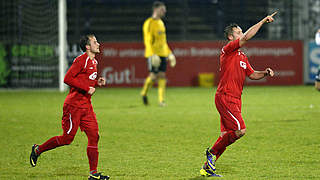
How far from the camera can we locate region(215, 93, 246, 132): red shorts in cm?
613

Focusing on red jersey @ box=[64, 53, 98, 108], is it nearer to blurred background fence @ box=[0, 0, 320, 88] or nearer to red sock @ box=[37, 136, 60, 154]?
red sock @ box=[37, 136, 60, 154]

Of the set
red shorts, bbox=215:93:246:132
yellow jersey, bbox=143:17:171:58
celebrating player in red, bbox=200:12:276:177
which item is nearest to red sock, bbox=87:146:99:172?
celebrating player in red, bbox=200:12:276:177

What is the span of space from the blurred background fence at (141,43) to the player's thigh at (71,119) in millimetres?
13869

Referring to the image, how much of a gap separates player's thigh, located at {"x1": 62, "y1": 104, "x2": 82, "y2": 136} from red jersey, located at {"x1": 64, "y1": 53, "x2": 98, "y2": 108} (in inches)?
2.2

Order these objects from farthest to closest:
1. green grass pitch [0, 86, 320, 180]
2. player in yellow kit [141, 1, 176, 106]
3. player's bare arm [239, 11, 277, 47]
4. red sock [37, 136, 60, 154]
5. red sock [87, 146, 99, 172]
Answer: player in yellow kit [141, 1, 176, 106] → green grass pitch [0, 86, 320, 180] → red sock [37, 136, 60, 154] → red sock [87, 146, 99, 172] → player's bare arm [239, 11, 277, 47]

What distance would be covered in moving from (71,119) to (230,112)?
5.56ft

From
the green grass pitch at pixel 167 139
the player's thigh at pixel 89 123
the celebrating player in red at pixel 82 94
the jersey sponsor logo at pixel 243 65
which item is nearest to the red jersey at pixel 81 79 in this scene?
the celebrating player in red at pixel 82 94

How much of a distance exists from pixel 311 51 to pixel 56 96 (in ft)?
30.9

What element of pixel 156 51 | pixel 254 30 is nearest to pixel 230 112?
pixel 254 30

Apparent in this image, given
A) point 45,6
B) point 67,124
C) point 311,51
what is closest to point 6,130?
point 67,124

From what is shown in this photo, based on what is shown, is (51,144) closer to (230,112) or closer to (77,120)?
(77,120)

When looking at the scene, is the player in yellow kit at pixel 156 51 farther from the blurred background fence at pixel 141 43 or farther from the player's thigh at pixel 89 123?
the player's thigh at pixel 89 123

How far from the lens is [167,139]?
29.8 feet

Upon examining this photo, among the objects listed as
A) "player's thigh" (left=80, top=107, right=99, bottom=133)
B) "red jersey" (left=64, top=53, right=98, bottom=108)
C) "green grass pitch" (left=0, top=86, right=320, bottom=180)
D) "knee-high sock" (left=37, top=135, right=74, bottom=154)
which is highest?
"red jersey" (left=64, top=53, right=98, bottom=108)
